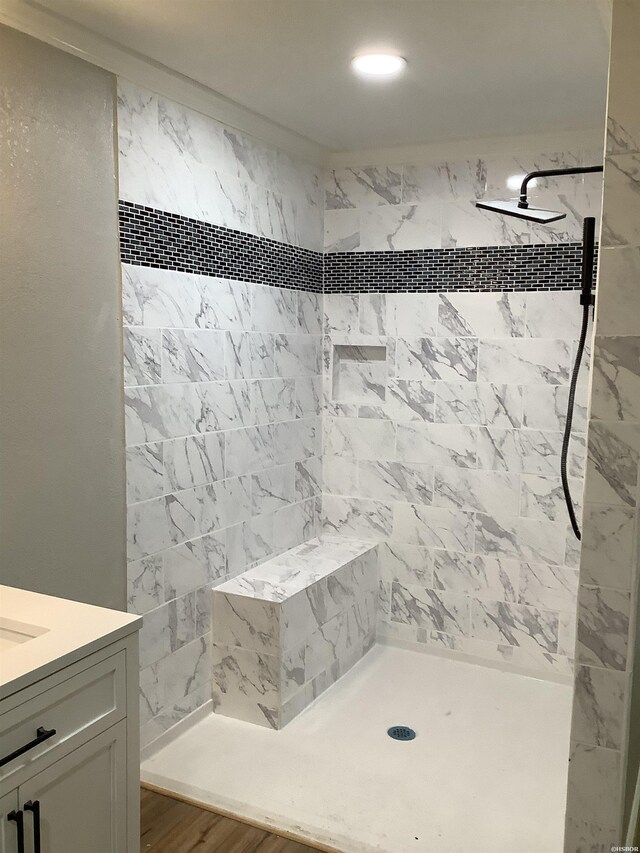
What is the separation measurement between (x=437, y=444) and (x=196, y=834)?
199 centimetres

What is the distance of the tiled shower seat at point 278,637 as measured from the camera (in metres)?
2.98

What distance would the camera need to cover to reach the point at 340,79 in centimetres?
262

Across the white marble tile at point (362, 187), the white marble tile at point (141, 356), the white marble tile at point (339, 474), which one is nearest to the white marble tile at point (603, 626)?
the white marble tile at point (141, 356)

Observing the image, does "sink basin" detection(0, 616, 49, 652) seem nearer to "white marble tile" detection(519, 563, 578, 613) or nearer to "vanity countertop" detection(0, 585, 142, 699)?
"vanity countertop" detection(0, 585, 142, 699)

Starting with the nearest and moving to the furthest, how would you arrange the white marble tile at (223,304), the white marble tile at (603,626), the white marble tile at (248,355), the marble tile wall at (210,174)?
the white marble tile at (603,626) < the marble tile wall at (210,174) < the white marble tile at (223,304) < the white marble tile at (248,355)

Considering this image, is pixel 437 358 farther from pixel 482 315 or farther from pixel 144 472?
pixel 144 472

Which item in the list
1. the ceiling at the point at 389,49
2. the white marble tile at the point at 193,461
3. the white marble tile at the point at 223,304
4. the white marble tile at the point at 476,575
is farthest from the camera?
the white marble tile at the point at 476,575

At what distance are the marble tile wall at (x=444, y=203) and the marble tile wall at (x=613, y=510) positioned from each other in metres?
1.62

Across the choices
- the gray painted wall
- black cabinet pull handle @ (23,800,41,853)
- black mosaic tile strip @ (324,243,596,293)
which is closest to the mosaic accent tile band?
black mosaic tile strip @ (324,243,596,293)

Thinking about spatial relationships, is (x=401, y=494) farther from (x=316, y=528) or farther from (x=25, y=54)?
(x=25, y=54)

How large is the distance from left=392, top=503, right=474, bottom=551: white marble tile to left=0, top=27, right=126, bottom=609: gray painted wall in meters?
1.60

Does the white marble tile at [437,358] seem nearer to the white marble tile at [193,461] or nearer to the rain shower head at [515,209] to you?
the rain shower head at [515,209]

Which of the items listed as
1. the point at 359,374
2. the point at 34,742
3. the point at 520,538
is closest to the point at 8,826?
the point at 34,742

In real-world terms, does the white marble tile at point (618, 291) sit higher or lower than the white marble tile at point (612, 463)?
higher
